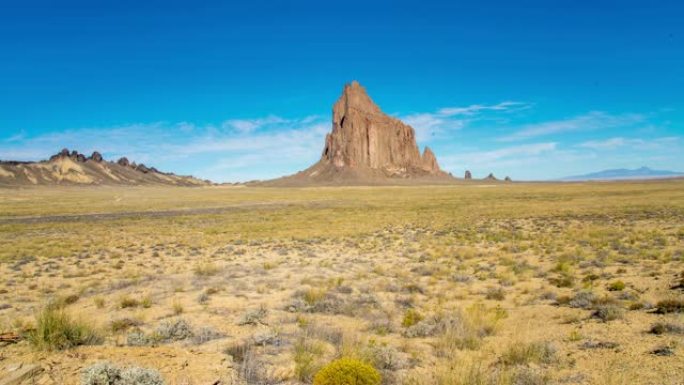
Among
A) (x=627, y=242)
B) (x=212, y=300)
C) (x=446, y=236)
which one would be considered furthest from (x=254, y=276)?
(x=627, y=242)

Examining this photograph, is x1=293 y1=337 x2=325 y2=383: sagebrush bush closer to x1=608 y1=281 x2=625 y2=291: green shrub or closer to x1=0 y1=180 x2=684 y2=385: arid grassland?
x1=0 y1=180 x2=684 y2=385: arid grassland

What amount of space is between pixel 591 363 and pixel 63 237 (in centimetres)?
3154

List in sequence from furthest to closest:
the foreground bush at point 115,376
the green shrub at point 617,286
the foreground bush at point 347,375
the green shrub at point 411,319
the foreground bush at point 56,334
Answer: the green shrub at point 617,286 < the green shrub at point 411,319 < the foreground bush at point 56,334 < the foreground bush at point 347,375 < the foreground bush at point 115,376

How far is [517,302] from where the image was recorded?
35.6ft

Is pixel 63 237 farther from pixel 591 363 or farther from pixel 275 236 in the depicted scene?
pixel 591 363

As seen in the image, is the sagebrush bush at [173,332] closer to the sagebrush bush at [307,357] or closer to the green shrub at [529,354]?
the sagebrush bush at [307,357]

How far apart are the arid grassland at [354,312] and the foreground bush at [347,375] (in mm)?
19

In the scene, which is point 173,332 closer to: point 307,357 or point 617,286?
point 307,357

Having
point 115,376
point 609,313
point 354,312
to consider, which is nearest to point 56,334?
point 115,376

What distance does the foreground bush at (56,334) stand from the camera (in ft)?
21.3

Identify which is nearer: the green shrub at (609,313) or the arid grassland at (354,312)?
the arid grassland at (354,312)

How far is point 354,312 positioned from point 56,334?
586 cm

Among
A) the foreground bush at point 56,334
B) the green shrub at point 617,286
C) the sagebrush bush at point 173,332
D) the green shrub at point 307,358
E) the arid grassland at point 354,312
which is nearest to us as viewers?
the arid grassland at point 354,312

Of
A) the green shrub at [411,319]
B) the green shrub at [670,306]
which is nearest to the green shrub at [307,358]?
the green shrub at [411,319]
